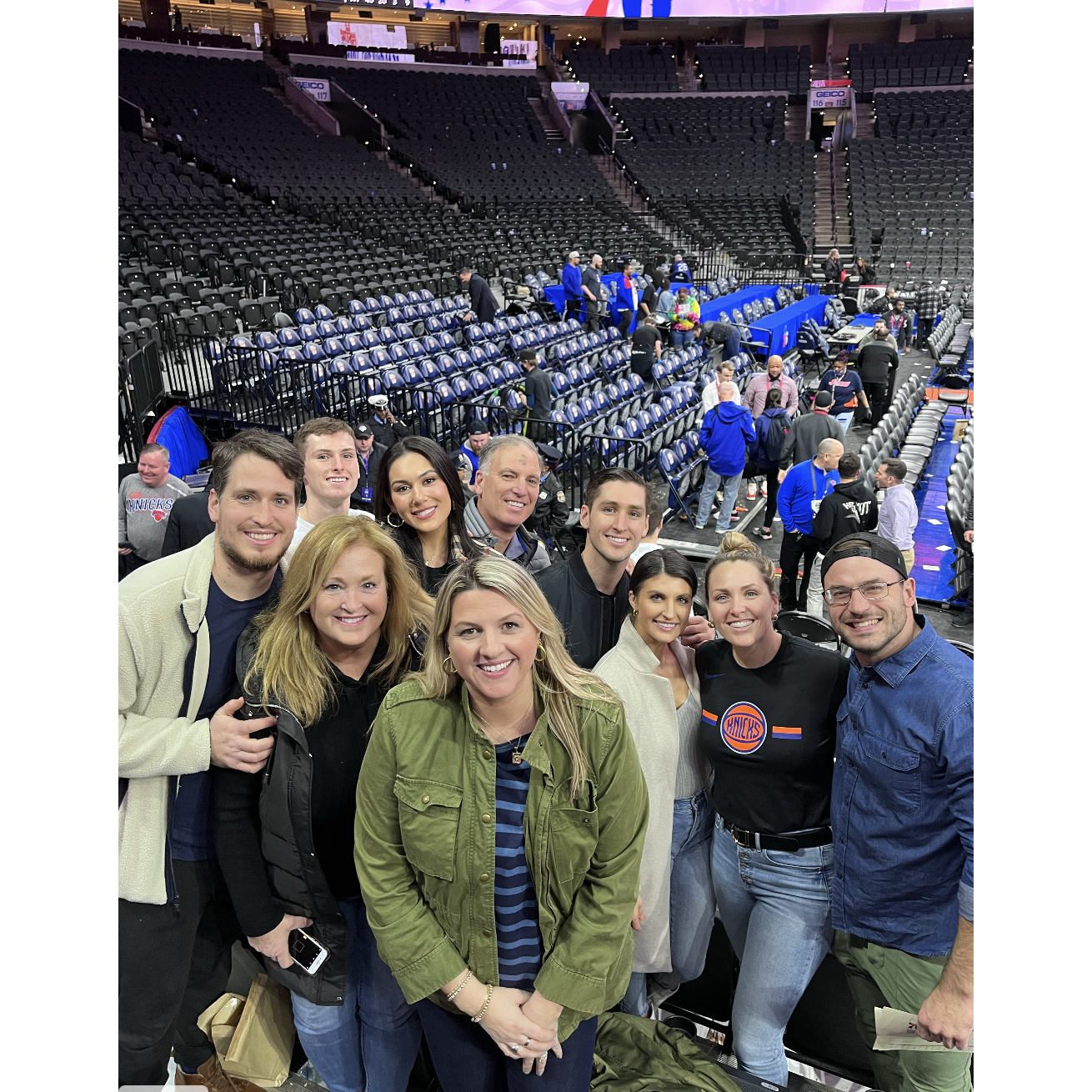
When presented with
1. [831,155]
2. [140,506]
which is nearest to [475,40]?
[831,155]

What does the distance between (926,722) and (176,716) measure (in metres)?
1.67

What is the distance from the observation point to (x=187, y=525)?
3244 millimetres

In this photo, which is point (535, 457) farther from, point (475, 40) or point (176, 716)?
point (475, 40)

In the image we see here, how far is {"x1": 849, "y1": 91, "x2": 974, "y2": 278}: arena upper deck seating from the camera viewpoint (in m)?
24.4

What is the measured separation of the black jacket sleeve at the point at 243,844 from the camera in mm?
1978

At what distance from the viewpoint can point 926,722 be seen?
6.13 feet

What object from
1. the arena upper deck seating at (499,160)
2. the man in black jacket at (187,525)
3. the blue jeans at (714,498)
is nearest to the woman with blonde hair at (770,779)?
the man in black jacket at (187,525)

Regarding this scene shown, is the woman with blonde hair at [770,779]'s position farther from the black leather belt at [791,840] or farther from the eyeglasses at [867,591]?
the eyeglasses at [867,591]

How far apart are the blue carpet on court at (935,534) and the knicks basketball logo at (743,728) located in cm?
554

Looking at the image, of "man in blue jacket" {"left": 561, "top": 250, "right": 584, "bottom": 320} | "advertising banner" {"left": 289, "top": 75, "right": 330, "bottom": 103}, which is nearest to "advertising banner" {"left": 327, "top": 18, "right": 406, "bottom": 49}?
"advertising banner" {"left": 289, "top": 75, "right": 330, "bottom": 103}

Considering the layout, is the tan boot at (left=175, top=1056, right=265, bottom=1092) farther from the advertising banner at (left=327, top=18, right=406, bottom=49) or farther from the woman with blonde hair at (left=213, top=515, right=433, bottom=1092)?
the advertising banner at (left=327, top=18, right=406, bottom=49)

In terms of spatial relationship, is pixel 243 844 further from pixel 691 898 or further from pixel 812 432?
pixel 812 432

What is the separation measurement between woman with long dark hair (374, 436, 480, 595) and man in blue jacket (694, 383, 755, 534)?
5677 mm

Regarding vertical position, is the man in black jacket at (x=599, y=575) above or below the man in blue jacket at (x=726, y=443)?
below
